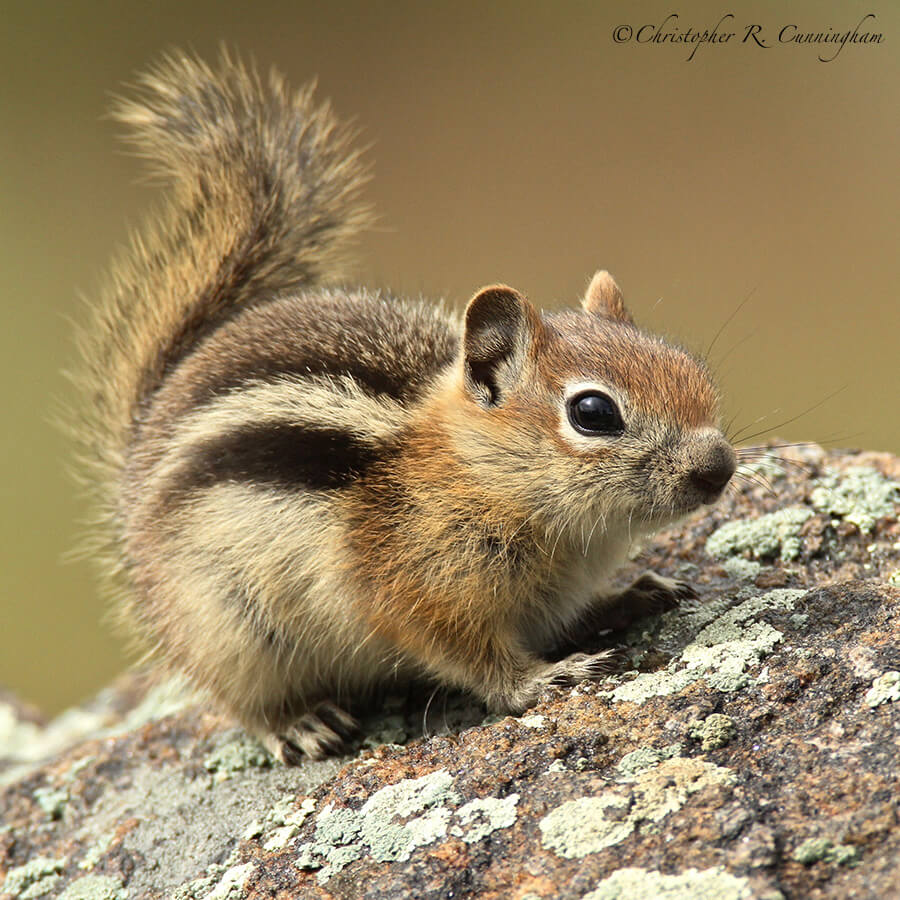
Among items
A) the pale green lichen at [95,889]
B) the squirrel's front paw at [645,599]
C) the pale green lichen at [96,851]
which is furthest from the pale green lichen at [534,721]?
the pale green lichen at [96,851]

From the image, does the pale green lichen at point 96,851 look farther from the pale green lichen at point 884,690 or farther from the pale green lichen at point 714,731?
the pale green lichen at point 884,690

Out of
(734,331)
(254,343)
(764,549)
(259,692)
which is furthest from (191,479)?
(734,331)

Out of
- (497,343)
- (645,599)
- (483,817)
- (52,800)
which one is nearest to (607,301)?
(497,343)

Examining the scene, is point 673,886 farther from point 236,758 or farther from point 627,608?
point 236,758

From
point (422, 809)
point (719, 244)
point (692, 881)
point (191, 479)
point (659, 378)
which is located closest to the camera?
point (692, 881)

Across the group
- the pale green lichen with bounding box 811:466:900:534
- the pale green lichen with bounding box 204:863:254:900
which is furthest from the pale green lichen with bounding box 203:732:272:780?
the pale green lichen with bounding box 811:466:900:534

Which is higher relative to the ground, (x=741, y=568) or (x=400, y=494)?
(x=741, y=568)

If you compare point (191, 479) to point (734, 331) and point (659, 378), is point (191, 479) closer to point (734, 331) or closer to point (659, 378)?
point (659, 378)
